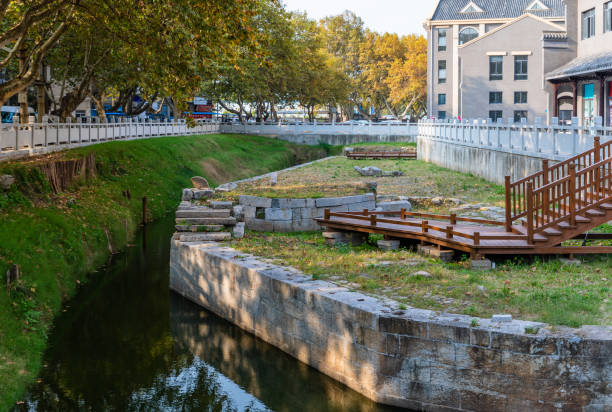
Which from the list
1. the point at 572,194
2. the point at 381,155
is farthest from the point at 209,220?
the point at 381,155

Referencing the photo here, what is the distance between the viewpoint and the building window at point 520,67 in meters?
52.0

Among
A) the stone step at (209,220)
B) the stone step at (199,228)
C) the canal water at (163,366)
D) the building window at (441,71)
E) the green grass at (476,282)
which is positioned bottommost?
the canal water at (163,366)

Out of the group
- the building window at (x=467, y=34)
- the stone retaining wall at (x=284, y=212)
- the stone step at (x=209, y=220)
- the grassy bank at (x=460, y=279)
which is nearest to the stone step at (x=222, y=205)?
the stone retaining wall at (x=284, y=212)

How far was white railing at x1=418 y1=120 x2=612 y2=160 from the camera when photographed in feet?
70.4

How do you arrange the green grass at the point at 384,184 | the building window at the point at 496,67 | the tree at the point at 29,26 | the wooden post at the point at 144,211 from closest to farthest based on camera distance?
the tree at the point at 29,26, the green grass at the point at 384,184, the wooden post at the point at 144,211, the building window at the point at 496,67

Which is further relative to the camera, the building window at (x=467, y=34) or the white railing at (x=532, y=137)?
the building window at (x=467, y=34)

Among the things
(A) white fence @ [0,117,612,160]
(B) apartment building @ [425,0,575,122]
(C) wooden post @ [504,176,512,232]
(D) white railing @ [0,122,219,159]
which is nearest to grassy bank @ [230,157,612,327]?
(C) wooden post @ [504,176,512,232]

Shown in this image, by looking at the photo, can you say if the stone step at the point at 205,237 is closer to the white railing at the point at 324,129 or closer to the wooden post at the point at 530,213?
the wooden post at the point at 530,213

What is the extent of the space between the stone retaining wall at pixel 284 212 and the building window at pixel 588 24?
21.7 metres

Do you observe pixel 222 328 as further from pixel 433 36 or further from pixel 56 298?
pixel 433 36

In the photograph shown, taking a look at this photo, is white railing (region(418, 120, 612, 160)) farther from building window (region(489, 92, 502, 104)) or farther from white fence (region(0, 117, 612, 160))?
building window (region(489, 92, 502, 104))

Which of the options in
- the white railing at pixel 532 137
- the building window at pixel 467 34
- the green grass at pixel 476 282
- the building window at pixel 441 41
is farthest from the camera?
the building window at pixel 441 41

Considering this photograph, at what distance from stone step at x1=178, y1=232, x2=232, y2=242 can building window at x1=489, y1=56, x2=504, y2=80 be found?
3785cm

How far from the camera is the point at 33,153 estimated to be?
30.1 metres
